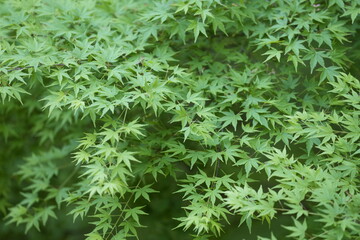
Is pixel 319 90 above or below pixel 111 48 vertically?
below

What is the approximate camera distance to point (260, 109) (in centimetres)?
314

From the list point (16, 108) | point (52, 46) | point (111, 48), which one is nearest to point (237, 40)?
point (111, 48)

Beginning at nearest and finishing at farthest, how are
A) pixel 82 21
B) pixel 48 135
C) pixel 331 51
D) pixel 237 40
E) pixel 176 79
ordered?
pixel 176 79
pixel 331 51
pixel 82 21
pixel 237 40
pixel 48 135

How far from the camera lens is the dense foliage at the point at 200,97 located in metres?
2.76

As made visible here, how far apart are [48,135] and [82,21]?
137 cm

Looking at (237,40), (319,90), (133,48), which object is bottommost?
(319,90)

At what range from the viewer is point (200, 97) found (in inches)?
128

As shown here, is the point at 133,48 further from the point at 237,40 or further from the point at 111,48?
the point at 237,40

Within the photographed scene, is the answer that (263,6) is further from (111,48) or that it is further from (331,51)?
(111,48)

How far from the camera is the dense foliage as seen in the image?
2758mm

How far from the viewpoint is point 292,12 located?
11.3 ft

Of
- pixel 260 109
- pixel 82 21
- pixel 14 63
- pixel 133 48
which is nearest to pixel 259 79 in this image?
pixel 260 109

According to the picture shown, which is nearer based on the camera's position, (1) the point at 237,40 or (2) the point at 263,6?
(2) the point at 263,6

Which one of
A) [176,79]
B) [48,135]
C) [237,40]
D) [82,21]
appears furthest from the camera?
[48,135]
